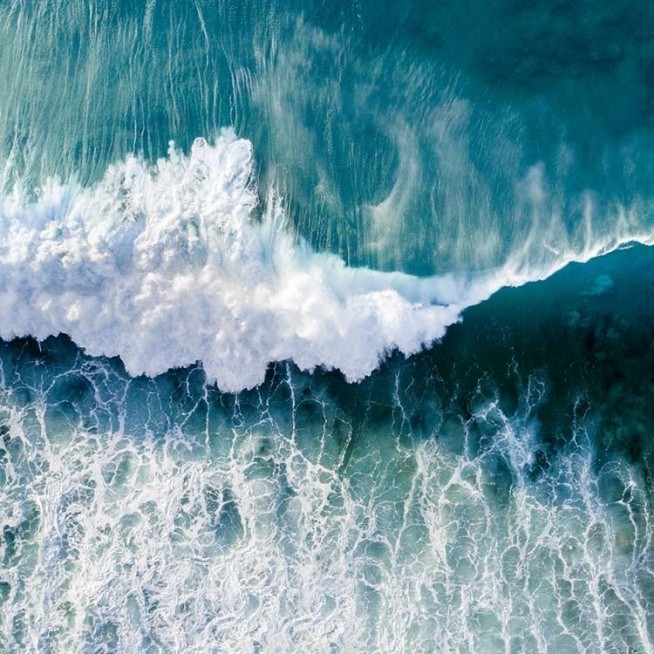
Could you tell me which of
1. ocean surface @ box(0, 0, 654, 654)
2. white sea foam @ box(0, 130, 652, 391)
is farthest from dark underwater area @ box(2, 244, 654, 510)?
white sea foam @ box(0, 130, 652, 391)

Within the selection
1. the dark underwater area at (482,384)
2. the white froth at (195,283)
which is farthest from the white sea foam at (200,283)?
the dark underwater area at (482,384)

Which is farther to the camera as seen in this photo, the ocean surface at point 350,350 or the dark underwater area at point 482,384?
the dark underwater area at point 482,384

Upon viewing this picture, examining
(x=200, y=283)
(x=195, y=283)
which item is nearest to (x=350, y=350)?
(x=200, y=283)

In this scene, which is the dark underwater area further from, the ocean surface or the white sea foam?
the white sea foam

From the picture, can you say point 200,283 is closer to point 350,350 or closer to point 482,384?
point 350,350

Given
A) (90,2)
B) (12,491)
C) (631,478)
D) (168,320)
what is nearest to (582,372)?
(631,478)

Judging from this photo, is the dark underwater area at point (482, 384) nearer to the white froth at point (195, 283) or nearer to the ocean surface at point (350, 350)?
the ocean surface at point (350, 350)

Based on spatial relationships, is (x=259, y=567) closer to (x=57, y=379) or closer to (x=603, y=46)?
(x=57, y=379)
